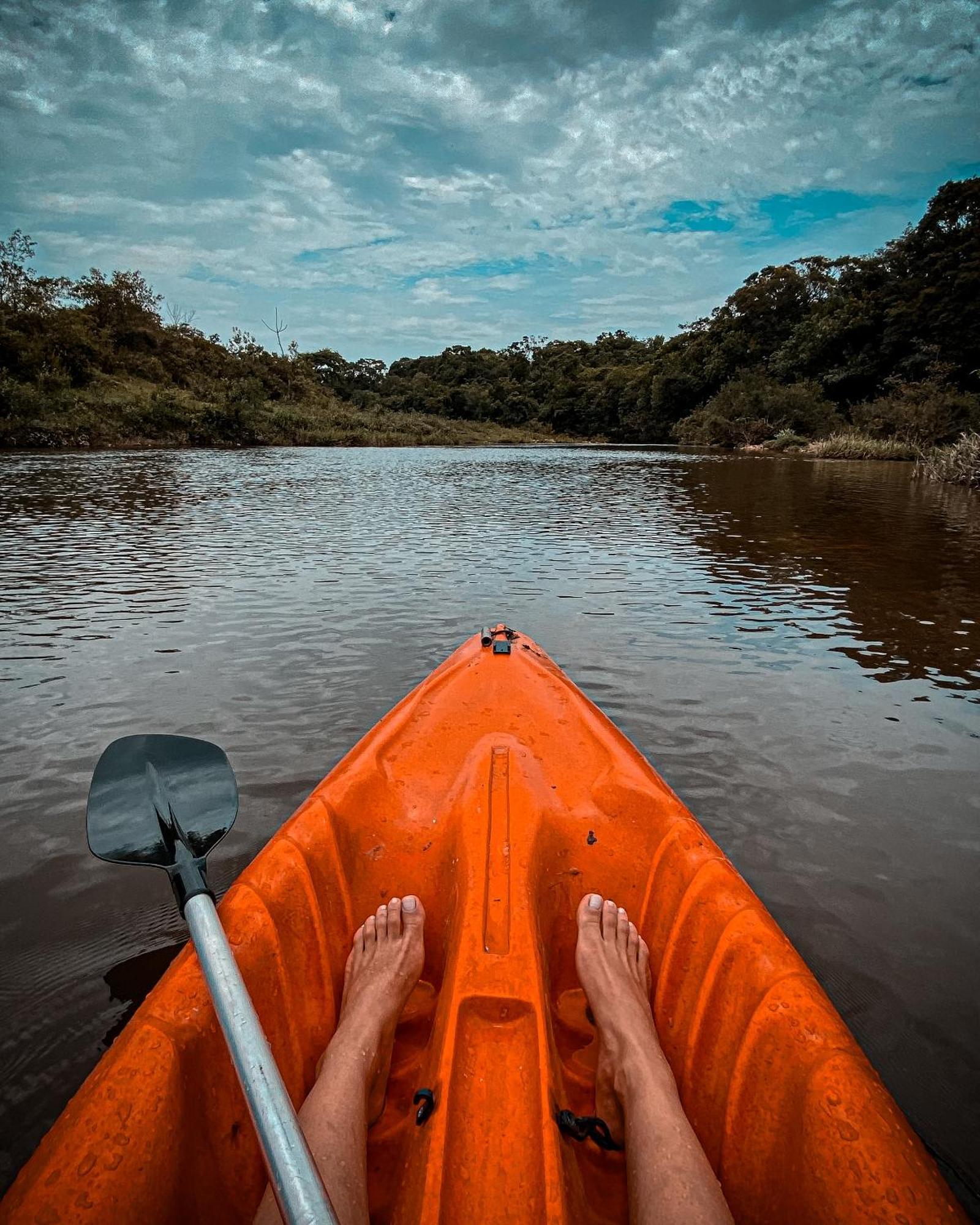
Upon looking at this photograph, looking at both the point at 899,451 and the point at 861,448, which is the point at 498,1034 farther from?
the point at 861,448

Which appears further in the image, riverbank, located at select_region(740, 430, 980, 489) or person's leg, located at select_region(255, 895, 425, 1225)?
riverbank, located at select_region(740, 430, 980, 489)

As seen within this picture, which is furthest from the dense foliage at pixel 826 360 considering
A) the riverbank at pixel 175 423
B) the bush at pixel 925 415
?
the riverbank at pixel 175 423

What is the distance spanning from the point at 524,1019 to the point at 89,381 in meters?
36.4

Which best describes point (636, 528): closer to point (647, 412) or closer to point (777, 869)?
point (777, 869)

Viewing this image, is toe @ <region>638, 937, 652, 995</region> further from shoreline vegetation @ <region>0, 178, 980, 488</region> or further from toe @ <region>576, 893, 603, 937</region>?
shoreline vegetation @ <region>0, 178, 980, 488</region>

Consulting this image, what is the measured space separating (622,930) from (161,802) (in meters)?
1.34

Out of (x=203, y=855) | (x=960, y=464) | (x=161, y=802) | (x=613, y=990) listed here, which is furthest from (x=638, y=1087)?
(x=960, y=464)

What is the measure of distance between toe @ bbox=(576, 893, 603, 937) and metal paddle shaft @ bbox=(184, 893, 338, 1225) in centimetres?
90

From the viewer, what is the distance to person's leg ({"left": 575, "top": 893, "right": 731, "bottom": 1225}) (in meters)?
1.03

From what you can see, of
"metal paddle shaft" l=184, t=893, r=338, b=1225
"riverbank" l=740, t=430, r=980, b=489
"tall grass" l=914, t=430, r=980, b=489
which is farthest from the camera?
"riverbank" l=740, t=430, r=980, b=489

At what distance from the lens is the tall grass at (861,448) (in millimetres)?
21594

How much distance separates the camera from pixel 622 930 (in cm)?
168

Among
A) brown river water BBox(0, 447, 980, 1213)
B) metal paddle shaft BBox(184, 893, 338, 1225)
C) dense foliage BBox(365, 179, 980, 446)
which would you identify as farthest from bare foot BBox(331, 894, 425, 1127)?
dense foliage BBox(365, 179, 980, 446)

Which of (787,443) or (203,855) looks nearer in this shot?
(203,855)
